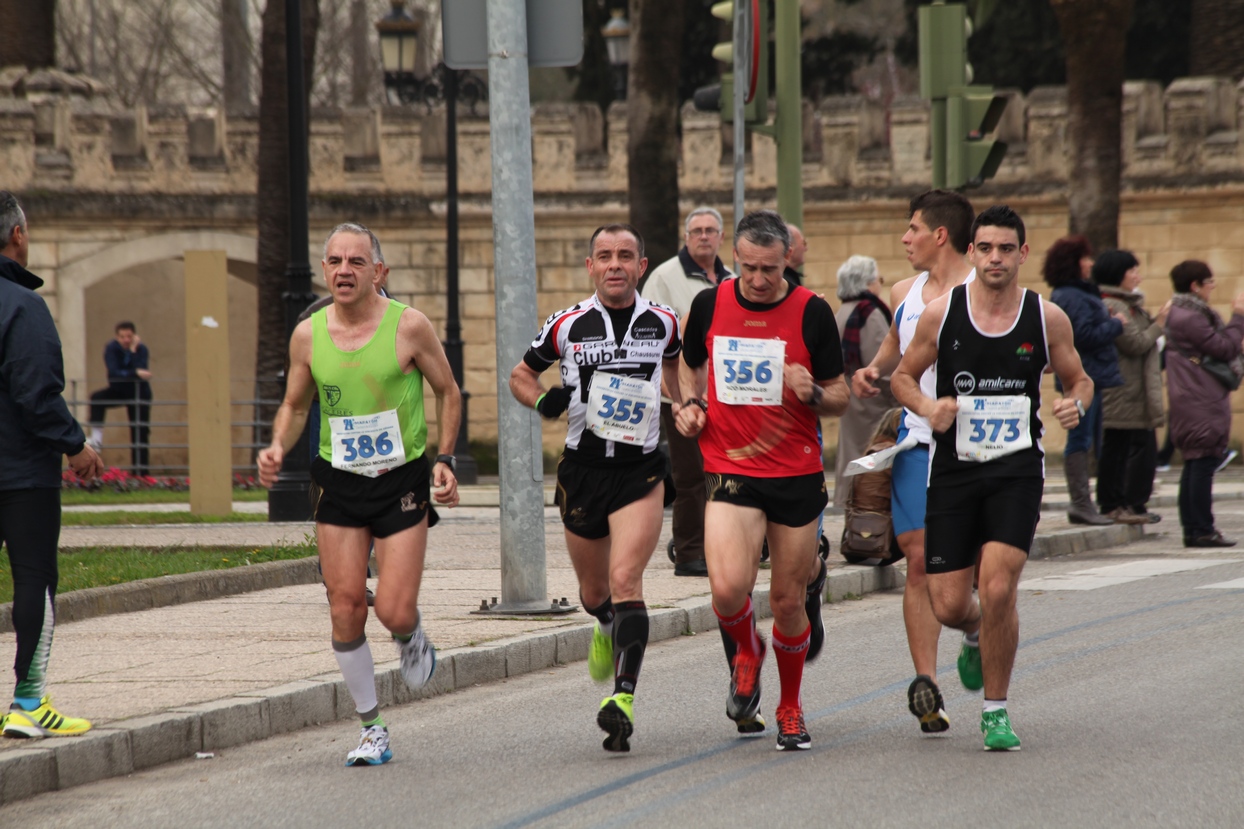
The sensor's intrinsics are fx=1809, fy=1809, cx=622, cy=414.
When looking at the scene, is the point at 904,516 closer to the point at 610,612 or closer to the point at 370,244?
the point at 610,612

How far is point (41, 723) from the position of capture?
6477mm

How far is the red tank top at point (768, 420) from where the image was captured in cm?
655

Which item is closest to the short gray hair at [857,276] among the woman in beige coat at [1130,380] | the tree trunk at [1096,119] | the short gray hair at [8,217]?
the woman in beige coat at [1130,380]

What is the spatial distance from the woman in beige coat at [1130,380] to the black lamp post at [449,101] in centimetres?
971

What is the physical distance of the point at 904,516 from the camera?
23.1 feet

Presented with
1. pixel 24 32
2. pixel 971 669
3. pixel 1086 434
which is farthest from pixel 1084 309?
pixel 24 32

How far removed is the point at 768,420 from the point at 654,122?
53.9ft

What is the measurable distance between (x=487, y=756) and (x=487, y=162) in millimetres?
18976

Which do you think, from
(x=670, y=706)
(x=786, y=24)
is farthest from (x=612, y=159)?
(x=670, y=706)

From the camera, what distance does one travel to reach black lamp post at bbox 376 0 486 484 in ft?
74.1

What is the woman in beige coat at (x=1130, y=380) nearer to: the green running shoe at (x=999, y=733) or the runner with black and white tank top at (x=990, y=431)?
the runner with black and white tank top at (x=990, y=431)

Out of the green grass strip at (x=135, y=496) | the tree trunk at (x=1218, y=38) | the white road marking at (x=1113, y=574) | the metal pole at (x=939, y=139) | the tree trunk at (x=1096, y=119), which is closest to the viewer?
the white road marking at (x=1113, y=574)

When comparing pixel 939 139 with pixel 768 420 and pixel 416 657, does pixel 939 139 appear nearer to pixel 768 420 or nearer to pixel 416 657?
pixel 768 420

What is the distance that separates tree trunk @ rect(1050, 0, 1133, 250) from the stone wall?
1604mm
